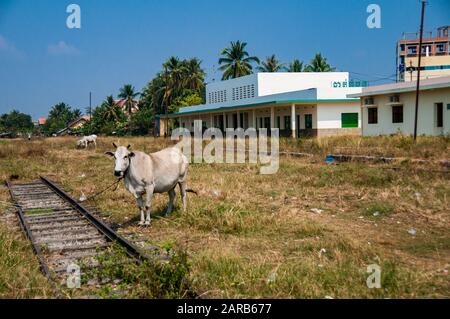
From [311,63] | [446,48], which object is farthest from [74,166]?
[446,48]

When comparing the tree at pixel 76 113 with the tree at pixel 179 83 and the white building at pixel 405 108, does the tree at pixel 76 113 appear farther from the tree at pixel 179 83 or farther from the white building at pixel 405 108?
the white building at pixel 405 108

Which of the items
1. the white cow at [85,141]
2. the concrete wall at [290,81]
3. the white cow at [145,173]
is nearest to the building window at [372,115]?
the concrete wall at [290,81]

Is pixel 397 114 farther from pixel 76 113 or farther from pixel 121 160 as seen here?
pixel 76 113

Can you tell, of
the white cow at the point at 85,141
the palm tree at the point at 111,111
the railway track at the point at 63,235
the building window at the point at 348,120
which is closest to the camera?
the railway track at the point at 63,235

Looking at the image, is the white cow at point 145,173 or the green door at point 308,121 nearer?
the white cow at point 145,173

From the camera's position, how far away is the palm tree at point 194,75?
74.6m

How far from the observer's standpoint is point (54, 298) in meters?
4.83

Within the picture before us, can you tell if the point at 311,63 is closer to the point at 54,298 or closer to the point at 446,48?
the point at 446,48

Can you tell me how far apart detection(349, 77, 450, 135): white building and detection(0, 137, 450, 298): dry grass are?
12.0 m

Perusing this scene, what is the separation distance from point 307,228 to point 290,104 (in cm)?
3157

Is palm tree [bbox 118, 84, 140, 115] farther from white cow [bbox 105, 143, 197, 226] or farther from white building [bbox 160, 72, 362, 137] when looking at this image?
white cow [bbox 105, 143, 197, 226]

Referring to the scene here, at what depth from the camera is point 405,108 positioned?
3003 centimetres

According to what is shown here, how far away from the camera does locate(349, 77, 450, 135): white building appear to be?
88.9 feet

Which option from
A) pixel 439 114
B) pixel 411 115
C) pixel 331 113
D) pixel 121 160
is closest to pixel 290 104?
pixel 331 113
